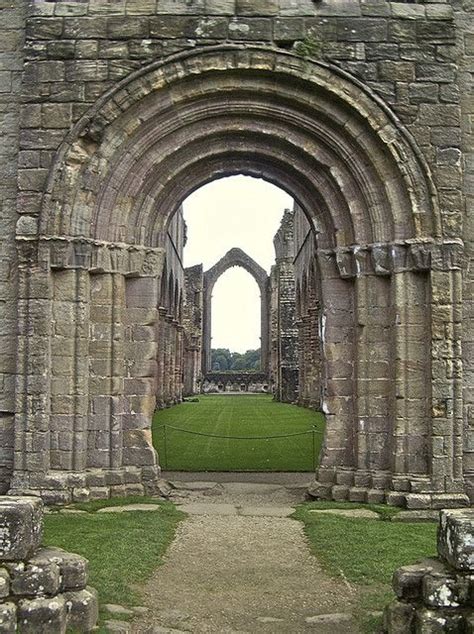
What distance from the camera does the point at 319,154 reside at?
339 inches

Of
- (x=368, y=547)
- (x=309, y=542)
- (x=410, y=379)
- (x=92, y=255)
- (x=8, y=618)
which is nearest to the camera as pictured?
(x=8, y=618)

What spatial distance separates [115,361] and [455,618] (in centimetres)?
534

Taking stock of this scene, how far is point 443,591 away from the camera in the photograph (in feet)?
12.7

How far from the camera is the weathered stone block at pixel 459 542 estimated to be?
389 centimetres

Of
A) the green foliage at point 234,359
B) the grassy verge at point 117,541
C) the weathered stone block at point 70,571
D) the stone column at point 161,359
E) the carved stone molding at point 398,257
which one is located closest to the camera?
the weathered stone block at point 70,571

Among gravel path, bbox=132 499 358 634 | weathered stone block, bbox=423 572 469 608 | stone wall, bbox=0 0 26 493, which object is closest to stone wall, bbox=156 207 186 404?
stone wall, bbox=0 0 26 493

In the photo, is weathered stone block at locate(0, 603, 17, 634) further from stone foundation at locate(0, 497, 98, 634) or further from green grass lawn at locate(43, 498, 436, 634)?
green grass lawn at locate(43, 498, 436, 634)

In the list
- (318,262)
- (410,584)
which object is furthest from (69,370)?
(410,584)

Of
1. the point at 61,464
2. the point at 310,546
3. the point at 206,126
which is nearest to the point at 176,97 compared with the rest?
the point at 206,126

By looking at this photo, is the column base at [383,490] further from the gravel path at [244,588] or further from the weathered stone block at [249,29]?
the weathered stone block at [249,29]

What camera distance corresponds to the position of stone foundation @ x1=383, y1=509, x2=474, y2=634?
12.5 feet

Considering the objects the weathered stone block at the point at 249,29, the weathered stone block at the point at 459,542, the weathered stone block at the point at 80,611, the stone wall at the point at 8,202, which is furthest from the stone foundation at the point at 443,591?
the weathered stone block at the point at 249,29

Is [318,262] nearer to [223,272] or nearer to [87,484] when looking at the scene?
[87,484]

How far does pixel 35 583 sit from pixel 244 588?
5.66 feet
